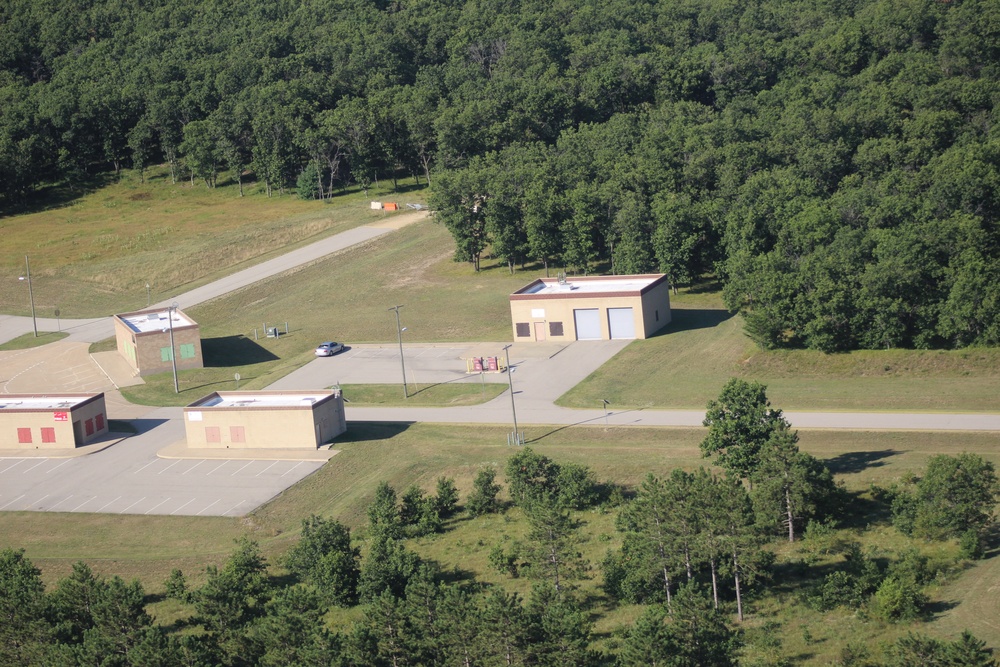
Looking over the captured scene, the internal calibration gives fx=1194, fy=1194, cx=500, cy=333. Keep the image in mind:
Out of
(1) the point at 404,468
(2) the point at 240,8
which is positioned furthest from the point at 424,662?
(2) the point at 240,8

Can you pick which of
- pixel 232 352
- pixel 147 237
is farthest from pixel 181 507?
pixel 147 237

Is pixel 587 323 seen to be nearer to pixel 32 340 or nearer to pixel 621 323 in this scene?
pixel 621 323

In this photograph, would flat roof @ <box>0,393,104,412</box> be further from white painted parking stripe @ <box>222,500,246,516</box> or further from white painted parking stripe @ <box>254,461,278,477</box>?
white painted parking stripe @ <box>222,500,246,516</box>

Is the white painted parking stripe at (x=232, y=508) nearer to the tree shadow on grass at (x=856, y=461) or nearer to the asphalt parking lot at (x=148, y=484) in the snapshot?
the asphalt parking lot at (x=148, y=484)

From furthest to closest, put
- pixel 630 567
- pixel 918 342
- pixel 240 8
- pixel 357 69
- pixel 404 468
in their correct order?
1. pixel 240 8
2. pixel 357 69
3. pixel 918 342
4. pixel 404 468
5. pixel 630 567

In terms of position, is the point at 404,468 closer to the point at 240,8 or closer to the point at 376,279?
the point at 376,279

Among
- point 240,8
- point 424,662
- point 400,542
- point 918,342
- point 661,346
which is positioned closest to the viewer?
point 424,662
